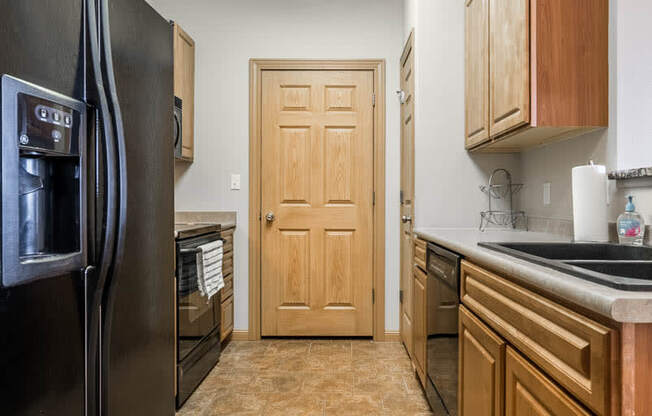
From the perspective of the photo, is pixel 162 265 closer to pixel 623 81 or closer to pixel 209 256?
pixel 209 256

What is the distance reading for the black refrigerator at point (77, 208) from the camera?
0.80 meters

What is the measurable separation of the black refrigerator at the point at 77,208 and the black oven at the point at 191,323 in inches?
31.7

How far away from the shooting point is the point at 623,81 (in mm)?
1591

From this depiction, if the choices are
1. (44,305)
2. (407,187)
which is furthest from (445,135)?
(44,305)

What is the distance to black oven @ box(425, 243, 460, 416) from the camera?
5.59 feet

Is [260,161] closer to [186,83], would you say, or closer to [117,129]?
[186,83]

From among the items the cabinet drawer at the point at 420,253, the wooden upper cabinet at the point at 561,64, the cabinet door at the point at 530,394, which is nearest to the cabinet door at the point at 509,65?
the wooden upper cabinet at the point at 561,64

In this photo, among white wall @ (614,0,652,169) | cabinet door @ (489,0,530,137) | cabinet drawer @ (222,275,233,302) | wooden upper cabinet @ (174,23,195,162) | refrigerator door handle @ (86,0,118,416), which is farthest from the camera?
cabinet drawer @ (222,275,233,302)

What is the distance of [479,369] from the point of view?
1.40 meters

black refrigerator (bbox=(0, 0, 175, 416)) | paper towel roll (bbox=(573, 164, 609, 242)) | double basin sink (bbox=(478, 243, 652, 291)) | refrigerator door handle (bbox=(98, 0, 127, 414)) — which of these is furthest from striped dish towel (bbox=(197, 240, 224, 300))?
paper towel roll (bbox=(573, 164, 609, 242))

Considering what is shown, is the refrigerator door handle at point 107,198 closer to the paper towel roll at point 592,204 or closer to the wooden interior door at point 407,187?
the paper towel roll at point 592,204

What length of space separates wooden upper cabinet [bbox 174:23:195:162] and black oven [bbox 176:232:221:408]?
89 cm

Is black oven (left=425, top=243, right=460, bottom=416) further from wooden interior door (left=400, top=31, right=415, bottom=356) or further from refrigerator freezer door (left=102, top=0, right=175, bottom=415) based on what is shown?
refrigerator freezer door (left=102, top=0, right=175, bottom=415)

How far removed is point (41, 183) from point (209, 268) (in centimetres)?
164
